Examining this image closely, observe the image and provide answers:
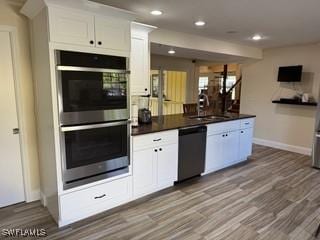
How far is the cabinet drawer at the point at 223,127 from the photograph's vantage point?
12.2ft

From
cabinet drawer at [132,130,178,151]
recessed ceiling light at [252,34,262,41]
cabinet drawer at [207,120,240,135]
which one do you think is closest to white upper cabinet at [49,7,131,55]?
cabinet drawer at [132,130,178,151]

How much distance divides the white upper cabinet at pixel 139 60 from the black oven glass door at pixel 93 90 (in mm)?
369

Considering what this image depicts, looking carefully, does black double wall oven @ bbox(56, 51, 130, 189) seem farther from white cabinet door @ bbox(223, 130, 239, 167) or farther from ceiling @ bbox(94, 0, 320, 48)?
white cabinet door @ bbox(223, 130, 239, 167)

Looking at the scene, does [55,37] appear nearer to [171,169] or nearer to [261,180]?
[171,169]

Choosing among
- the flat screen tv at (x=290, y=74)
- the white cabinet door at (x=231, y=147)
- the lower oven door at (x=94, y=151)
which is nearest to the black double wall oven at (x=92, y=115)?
the lower oven door at (x=94, y=151)

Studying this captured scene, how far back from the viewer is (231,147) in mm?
4168

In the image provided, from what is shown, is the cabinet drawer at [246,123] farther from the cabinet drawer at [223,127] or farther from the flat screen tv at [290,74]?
the flat screen tv at [290,74]

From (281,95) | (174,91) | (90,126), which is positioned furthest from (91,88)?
(174,91)

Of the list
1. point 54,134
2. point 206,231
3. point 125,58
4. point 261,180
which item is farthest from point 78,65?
point 261,180

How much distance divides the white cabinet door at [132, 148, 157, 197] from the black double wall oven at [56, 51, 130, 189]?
0.17m

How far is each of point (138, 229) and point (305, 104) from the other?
14.4ft

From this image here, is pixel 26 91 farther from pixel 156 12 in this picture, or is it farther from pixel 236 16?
pixel 236 16

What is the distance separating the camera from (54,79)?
7.06ft

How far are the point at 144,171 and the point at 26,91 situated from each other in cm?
176
